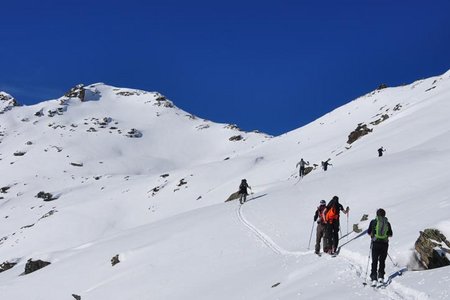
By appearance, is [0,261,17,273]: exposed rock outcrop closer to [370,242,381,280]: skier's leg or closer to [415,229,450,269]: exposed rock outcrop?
[370,242,381,280]: skier's leg

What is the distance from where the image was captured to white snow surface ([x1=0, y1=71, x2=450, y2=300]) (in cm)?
1584

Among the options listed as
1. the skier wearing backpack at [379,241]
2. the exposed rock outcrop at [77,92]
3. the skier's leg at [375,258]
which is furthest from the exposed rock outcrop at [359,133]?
the exposed rock outcrop at [77,92]

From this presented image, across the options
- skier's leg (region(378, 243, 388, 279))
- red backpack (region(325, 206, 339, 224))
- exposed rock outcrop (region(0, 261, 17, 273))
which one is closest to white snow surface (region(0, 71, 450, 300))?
skier's leg (region(378, 243, 388, 279))

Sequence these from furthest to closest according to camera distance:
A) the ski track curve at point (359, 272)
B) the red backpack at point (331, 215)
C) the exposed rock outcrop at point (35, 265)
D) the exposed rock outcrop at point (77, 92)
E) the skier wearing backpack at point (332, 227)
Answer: the exposed rock outcrop at point (77, 92) → the exposed rock outcrop at point (35, 265) → the red backpack at point (331, 215) → the skier wearing backpack at point (332, 227) → the ski track curve at point (359, 272)

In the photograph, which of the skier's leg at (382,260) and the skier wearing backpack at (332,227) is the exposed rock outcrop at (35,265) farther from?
the skier's leg at (382,260)

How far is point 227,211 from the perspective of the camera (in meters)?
32.7

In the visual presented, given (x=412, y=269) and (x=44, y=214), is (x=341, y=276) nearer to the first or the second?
(x=412, y=269)

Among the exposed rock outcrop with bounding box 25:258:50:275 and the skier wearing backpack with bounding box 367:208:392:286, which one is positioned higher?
the exposed rock outcrop with bounding box 25:258:50:275

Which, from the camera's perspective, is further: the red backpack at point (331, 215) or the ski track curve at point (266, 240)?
the ski track curve at point (266, 240)

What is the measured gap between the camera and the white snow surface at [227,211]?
15844mm

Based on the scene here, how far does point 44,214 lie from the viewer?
232ft

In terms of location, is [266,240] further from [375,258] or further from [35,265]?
[35,265]

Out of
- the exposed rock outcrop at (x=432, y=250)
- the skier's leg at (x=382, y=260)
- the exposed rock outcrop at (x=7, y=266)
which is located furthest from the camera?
the exposed rock outcrop at (x=7, y=266)

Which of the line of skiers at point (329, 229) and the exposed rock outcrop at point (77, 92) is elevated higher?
the exposed rock outcrop at point (77, 92)
